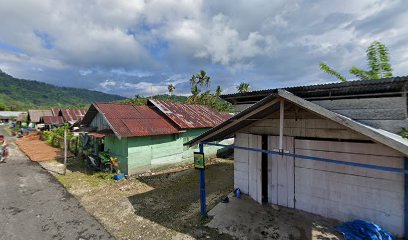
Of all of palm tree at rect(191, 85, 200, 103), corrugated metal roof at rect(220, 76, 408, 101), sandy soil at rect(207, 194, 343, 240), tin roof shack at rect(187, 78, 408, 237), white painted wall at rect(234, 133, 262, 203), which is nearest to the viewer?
corrugated metal roof at rect(220, 76, 408, 101)

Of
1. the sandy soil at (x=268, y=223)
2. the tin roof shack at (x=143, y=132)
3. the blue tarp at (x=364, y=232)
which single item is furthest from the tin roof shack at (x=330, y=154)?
the tin roof shack at (x=143, y=132)

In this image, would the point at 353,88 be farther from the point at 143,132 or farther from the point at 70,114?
the point at 70,114

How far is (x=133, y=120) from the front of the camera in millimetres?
14820

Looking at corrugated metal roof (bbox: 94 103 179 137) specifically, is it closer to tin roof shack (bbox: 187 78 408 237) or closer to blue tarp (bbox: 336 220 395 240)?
tin roof shack (bbox: 187 78 408 237)

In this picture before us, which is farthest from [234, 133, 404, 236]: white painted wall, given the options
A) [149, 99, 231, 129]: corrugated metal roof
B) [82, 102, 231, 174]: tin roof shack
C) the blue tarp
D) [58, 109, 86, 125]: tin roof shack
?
[58, 109, 86, 125]: tin roof shack

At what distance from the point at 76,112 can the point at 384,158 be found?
44431 mm

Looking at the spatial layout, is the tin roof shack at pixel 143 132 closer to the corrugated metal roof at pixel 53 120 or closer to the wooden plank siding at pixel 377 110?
the wooden plank siding at pixel 377 110

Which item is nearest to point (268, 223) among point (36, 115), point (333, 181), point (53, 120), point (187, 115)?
point (333, 181)

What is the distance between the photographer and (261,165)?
340 inches

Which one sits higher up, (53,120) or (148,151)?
(53,120)

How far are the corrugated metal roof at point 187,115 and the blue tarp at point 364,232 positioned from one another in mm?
11534

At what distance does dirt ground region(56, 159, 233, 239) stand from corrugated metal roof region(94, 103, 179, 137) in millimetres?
2765

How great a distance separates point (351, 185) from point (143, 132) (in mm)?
10891

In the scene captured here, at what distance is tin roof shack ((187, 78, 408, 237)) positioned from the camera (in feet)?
19.5
